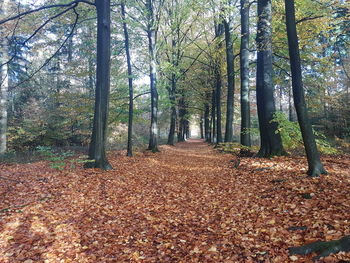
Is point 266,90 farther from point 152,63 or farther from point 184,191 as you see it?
point 152,63

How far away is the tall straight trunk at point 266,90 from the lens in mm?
8992

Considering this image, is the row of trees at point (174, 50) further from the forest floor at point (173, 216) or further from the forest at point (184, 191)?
the forest floor at point (173, 216)

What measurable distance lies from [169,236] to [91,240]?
145 centimetres

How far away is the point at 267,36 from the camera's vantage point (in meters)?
9.30

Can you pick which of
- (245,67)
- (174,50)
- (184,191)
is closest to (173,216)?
(184,191)

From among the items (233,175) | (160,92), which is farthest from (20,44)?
(160,92)

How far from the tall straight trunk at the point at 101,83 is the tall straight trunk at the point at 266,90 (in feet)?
20.0

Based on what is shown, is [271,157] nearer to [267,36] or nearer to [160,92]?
[267,36]

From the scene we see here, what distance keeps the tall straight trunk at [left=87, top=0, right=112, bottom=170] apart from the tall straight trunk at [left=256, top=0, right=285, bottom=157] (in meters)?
6.11

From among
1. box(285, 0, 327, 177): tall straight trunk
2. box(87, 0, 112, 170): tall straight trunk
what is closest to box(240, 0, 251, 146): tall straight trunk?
box(285, 0, 327, 177): tall straight trunk

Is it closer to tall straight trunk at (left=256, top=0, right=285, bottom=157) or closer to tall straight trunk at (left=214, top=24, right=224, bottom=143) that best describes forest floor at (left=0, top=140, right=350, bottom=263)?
tall straight trunk at (left=256, top=0, right=285, bottom=157)

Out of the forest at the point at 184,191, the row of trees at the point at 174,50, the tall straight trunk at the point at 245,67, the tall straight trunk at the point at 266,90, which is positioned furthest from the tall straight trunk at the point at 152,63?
the tall straight trunk at the point at 266,90

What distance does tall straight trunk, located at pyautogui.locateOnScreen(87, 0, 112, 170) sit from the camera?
9.02m

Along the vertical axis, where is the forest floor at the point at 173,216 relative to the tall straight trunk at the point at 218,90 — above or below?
below
